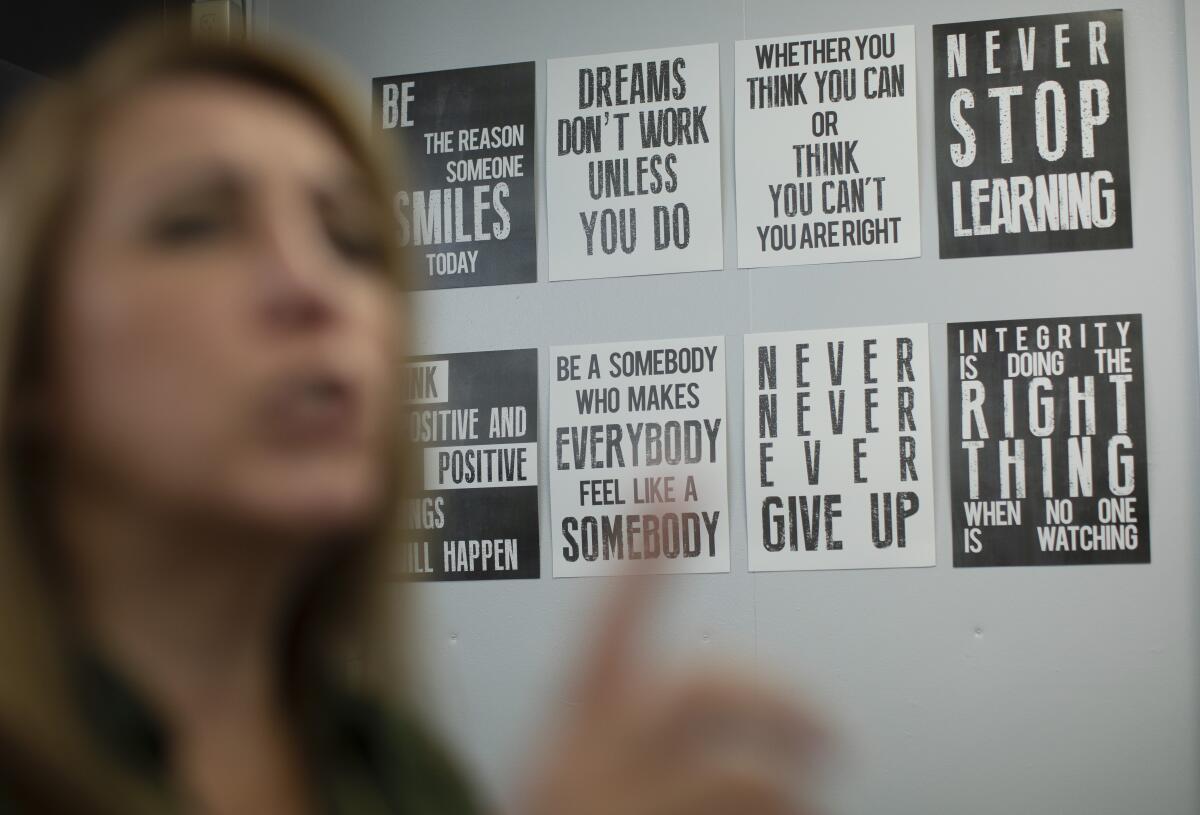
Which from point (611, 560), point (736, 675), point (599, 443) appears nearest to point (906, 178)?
point (599, 443)

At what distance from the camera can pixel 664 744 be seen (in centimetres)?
46

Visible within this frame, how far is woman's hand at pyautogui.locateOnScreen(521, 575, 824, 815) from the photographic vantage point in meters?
0.44

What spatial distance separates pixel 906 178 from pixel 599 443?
943 millimetres

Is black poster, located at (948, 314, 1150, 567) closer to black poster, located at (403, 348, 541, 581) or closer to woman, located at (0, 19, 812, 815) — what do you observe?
black poster, located at (403, 348, 541, 581)

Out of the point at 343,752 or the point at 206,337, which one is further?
the point at 343,752

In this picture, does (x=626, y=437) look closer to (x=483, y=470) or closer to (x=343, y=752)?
(x=483, y=470)

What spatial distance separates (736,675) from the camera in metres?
0.47

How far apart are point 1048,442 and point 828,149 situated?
84 cm

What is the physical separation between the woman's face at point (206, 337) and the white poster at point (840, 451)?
2.23 m

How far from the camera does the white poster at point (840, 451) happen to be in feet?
8.56

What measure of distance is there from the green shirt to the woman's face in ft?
0.27

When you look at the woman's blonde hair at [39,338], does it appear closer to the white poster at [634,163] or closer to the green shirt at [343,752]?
the green shirt at [343,752]

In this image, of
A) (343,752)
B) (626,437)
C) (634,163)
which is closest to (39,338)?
(343,752)

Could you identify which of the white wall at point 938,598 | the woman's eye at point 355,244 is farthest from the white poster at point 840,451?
the woman's eye at point 355,244
